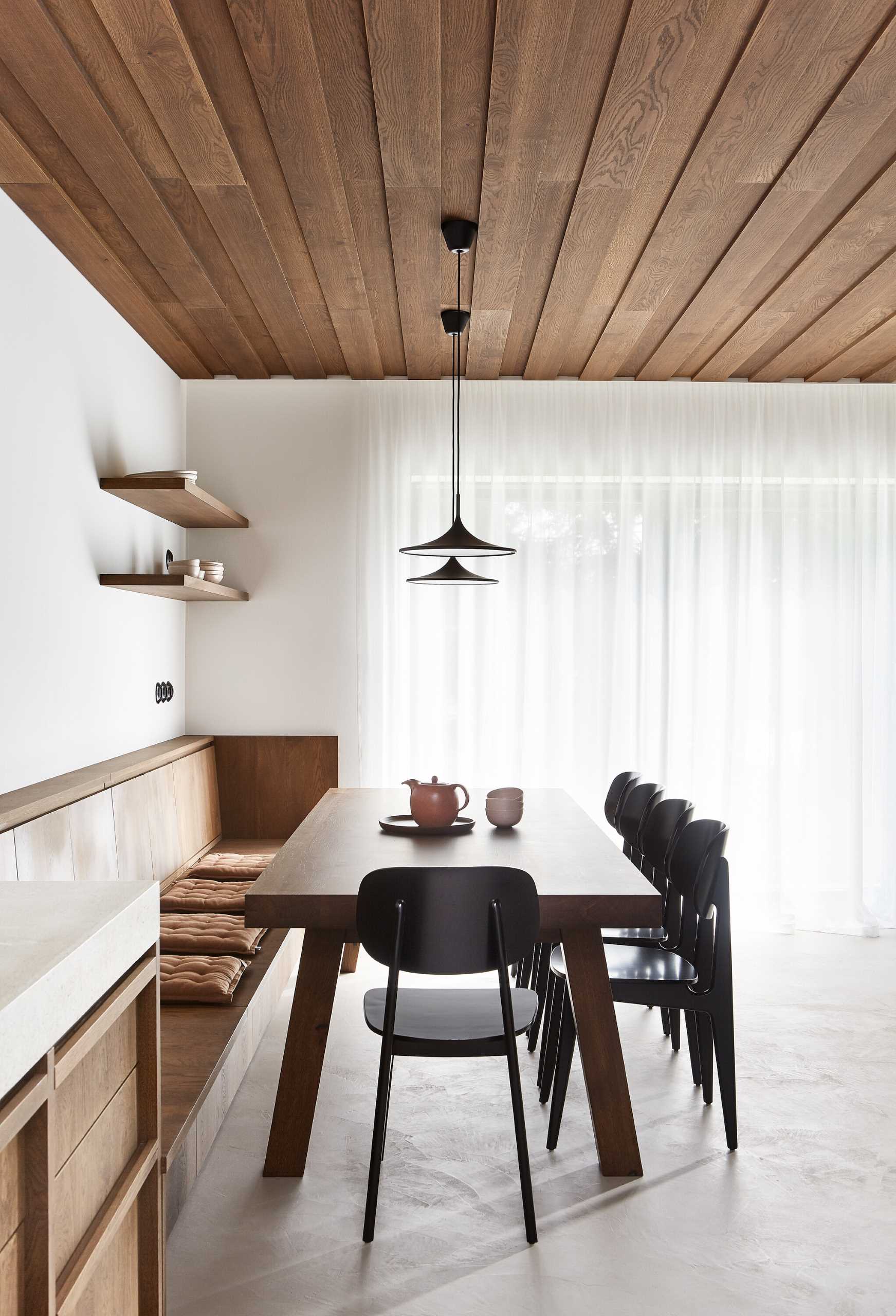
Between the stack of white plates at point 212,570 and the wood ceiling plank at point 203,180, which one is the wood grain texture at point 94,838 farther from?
the wood ceiling plank at point 203,180

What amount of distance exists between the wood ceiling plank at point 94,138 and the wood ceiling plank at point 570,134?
3.79 ft

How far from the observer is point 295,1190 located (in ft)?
7.86

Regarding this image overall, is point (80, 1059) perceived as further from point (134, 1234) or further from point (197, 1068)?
point (197, 1068)

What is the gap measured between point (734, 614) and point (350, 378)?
2322 mm

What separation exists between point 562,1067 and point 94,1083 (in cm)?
176

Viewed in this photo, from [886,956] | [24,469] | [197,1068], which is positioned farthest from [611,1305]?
[886,956]

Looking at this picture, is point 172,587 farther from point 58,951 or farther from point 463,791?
point 58,951

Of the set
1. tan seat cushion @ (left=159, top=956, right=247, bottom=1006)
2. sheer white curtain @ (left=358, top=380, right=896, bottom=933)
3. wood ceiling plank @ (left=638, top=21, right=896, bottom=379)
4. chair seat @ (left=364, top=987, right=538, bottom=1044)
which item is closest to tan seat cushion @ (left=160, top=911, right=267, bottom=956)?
tan seat cushion @ (left=159, top=956, right=247, bottom=1006)

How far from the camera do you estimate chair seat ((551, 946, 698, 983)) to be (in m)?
2.62

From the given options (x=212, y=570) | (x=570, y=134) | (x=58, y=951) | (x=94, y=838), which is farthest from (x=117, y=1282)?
(x=212, y=570)

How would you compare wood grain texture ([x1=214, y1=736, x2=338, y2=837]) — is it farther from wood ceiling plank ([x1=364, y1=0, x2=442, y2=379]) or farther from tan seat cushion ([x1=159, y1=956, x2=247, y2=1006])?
wood ceiling plank ([x1=364, y1=0, x2=442, y2=379])

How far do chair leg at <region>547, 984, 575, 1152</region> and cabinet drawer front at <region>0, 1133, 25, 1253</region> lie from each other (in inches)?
70.3

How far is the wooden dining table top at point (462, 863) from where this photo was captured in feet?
7.49

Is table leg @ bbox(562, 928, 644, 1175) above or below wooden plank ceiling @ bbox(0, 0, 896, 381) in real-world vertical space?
below
